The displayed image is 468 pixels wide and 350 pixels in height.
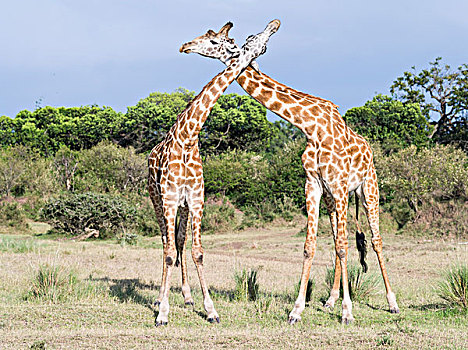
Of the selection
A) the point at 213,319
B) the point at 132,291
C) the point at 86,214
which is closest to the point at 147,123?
the point at 86,214

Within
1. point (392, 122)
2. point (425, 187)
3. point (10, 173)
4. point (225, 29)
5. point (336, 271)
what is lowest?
point (336, 271)

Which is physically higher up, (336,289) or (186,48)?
(186,48)

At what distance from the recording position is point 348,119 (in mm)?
39031

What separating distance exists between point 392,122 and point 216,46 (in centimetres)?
3311

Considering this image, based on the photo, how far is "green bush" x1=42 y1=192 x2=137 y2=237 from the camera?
21.1m

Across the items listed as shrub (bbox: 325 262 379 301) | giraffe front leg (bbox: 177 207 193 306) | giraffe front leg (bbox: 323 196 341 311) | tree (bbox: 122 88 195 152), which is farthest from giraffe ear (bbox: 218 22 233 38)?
tree (bbox: 122 88 195 152)

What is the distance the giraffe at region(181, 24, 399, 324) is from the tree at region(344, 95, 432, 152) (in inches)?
1194

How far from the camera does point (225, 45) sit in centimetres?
729

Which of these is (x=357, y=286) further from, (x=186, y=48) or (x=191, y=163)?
(x=186, y=48)

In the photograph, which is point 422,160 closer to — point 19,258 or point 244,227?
point 244,227

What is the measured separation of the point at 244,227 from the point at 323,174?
19.6m

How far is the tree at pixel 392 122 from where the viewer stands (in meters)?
37.3

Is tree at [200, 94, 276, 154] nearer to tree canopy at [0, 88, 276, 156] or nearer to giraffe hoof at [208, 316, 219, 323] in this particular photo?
tree canopy at [0, 88, 276, 156]

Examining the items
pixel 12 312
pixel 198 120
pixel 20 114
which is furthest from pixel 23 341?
pixel 20 114
